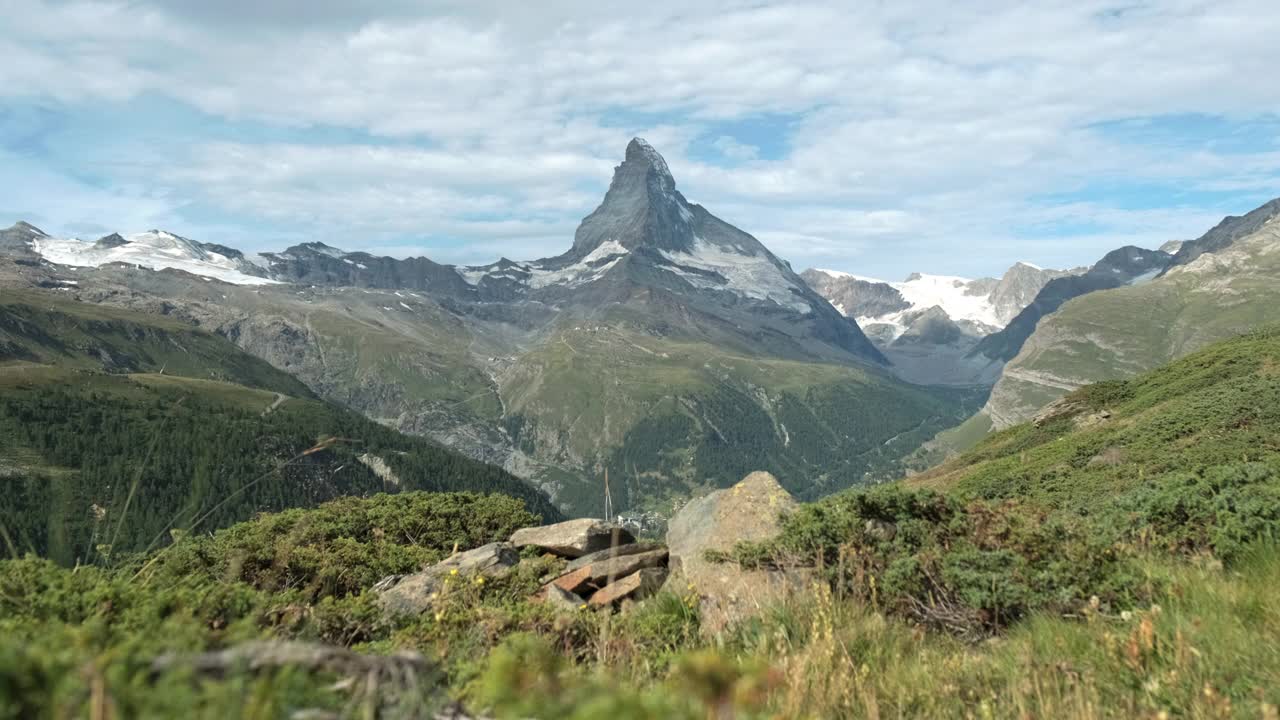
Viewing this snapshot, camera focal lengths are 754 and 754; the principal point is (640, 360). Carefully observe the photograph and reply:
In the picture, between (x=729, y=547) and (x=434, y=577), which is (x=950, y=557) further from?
(x=434, y=577)

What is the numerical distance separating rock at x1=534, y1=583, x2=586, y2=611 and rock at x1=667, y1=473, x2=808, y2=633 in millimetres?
1660

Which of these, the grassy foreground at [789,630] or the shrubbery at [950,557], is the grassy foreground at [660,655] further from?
the shrubbery at [950,557]

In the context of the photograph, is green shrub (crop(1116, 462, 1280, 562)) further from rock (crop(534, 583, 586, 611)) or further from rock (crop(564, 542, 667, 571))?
rock (crop(564, 542, 667, 571))

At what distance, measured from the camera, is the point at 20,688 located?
2799 millimetres

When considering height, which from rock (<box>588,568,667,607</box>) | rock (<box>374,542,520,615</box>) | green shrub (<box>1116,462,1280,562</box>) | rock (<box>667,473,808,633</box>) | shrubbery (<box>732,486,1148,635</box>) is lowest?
rock (<box>374,542,520,615</box>)

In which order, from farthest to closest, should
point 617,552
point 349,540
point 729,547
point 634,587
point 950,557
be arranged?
point 349,540, point 617,552, point 729,547, point 634,587, point 950,557

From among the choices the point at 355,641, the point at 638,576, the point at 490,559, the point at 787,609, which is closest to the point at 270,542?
the point at 490,559

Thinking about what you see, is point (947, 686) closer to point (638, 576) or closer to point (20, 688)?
point (20, 688)

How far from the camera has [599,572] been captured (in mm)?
14539

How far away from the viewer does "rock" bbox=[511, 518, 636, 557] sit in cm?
1761

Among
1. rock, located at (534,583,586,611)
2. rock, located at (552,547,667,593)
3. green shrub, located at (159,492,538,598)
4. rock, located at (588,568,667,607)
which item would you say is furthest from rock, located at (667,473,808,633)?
green shrub, located at (159,492,538,598)

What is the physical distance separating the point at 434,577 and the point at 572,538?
416 cm

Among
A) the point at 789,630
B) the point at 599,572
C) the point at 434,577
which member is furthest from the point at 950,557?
the point at 434,577

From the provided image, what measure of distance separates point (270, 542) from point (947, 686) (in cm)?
1651
